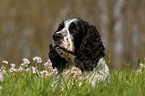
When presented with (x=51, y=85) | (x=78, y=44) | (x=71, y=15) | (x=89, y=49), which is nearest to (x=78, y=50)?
(x=78, y=44)

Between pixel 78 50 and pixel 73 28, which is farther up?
pixel 73 28

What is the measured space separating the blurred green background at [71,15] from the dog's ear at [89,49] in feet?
18.4

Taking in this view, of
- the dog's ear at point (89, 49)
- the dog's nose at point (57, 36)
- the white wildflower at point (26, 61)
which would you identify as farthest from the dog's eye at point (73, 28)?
the white wildflower at point (26, 61)

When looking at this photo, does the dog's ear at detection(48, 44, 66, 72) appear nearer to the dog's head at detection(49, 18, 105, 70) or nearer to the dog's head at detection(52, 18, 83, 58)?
the dog's head at detection(49, 18, 105, 70)

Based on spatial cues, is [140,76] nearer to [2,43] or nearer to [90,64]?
[90,64]

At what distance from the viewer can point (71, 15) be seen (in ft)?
36.3

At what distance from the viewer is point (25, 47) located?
1441 cm

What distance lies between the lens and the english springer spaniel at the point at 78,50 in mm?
3963

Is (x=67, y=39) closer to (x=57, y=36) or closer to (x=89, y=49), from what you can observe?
(x=57, y=36)

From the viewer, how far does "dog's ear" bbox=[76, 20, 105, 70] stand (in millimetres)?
4176

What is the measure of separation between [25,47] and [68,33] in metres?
10.7

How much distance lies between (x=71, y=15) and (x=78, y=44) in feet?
22.8

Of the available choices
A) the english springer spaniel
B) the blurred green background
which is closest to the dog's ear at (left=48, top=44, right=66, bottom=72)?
the english springer spaniel

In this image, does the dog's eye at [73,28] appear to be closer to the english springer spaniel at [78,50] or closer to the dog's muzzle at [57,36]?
the english springer spaniel at [78,50]
